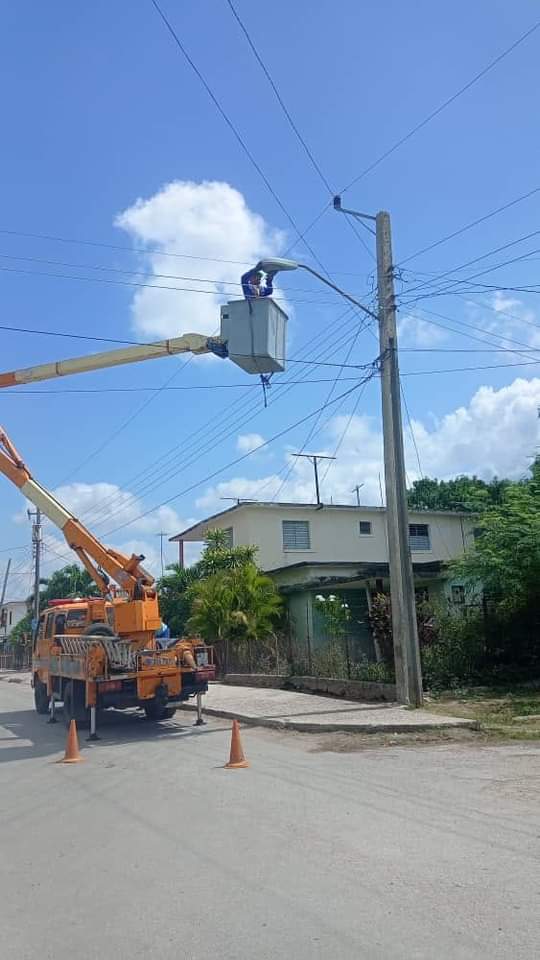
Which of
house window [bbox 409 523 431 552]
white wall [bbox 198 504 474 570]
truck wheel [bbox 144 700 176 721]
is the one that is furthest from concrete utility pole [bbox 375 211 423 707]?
house window [bbox 409 523 431 552]

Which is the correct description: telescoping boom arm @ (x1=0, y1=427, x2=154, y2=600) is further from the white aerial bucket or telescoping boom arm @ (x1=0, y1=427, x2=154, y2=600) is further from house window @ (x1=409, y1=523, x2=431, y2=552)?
house window @ (x1=409, y1=523, x2=431, y2=552)

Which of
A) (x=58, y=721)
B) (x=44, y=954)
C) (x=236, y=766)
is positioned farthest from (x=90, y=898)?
(x=58, y=721)

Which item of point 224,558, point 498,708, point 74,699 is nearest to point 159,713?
point 74,699

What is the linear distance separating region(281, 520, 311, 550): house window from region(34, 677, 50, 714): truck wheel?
1454 cm

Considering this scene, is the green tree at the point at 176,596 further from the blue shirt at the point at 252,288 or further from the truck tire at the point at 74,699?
the blue shirt at the point at 252,288

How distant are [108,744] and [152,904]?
29.8 feet

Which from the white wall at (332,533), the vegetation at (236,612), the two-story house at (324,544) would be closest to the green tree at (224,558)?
the two-story house at (324,544)

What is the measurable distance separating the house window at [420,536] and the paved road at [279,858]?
24326 millimetres

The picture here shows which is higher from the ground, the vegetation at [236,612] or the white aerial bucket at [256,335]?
the white aerial bucket at [256,335]

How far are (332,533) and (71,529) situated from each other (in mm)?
17759

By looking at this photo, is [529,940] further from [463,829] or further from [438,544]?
[438,544]

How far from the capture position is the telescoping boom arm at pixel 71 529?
17562mm

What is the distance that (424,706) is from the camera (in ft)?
51.3

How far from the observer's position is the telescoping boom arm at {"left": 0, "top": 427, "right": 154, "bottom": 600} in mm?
17562
